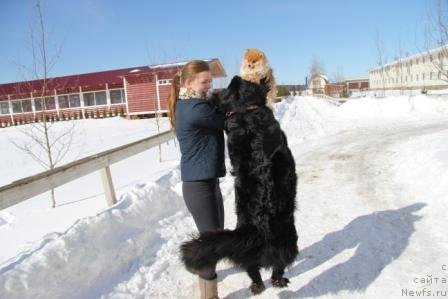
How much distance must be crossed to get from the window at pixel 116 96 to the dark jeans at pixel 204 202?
32395 millimetres

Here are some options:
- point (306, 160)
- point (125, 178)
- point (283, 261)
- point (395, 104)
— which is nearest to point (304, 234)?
point (283, 261)

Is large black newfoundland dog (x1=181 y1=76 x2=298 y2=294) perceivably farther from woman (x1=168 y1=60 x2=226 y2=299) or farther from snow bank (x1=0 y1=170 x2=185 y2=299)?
snow bank (x1=0 y1=170 x2=185 y2=299)

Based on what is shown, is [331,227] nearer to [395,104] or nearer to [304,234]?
[304,234]

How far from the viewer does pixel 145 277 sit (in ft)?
13.4

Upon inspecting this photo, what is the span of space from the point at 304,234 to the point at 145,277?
194cm

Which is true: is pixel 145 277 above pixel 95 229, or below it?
below

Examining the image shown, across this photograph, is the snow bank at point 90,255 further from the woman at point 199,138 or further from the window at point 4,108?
the window at point 4,108

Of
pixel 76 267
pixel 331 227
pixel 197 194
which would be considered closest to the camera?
pixel 197 194

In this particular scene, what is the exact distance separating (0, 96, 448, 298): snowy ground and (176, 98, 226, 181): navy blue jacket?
782mm

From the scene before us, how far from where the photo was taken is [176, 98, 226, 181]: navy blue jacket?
2.98 metres

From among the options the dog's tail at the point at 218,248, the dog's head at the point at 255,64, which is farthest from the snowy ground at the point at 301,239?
the dog's head at the point at 255,64

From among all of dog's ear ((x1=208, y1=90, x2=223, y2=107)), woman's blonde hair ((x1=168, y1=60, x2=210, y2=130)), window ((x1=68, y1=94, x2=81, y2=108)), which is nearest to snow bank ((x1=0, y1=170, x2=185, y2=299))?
woman's blonde hair ((x1=168, y1=60, x2=210, y2=130))

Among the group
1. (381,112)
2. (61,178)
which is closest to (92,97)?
(381,112)

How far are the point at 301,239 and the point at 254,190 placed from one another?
73.4 inches
